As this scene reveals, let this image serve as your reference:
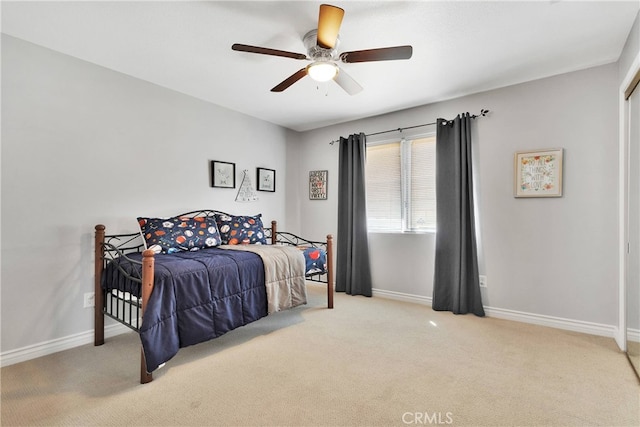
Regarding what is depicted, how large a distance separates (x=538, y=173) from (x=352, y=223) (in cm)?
208

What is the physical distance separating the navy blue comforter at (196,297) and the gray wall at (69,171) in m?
0.42

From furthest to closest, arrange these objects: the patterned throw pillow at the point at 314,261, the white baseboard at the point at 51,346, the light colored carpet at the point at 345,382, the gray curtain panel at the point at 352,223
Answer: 1. the gray curtain panel at the point at 352,223
2. the patterned throw pillow at the point at 314,261
3. the white baseboard at the point at 51,346
4. the light colored carpet at the point at 345,382

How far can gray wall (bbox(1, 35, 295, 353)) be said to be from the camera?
92.8 inches

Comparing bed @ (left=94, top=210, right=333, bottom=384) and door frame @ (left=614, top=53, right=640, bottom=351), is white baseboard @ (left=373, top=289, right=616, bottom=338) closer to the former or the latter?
door frame @ (left=614, top=53, right=640, bottom=351)

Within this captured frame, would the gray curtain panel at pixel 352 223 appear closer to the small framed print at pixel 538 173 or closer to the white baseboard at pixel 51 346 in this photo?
the small framed print at pixel 538 173

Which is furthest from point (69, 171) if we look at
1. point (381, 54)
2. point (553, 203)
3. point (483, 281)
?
point (553, 203)

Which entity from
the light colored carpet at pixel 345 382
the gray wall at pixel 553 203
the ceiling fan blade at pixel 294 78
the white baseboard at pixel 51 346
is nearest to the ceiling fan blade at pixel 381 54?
the ceiling fan blade at pixel 294 78

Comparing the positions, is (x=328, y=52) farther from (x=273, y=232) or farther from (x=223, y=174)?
(x=273, y=232)

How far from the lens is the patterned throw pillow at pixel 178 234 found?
2863 millimetres

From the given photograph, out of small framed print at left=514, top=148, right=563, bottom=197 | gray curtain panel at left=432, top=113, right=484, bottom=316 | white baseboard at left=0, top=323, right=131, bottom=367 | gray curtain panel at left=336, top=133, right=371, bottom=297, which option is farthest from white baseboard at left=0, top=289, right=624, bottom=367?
small framed print at left=514, top=148, right=563, bottom=197

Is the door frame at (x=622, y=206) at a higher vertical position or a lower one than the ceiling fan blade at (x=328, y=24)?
lower

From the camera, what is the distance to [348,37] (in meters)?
2.35

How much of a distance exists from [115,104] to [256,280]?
6.71 ft

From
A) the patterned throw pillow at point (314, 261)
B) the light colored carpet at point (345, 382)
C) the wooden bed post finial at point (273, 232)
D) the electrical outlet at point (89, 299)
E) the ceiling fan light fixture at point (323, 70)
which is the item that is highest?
the ceiling fan light fixture at point (323, 70)
